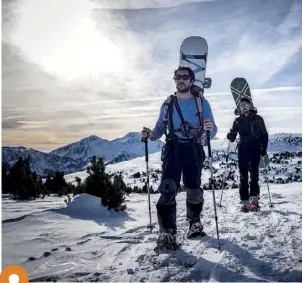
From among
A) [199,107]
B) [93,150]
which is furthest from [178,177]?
[93,150]

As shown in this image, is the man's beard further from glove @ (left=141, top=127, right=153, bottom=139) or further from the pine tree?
the pine tree

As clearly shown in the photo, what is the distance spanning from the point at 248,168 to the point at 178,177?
147cm

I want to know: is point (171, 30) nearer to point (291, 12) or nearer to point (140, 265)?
point (291, 12)

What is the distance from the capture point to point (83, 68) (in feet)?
11.0

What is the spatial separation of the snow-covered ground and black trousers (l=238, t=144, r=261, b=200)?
0.29 m

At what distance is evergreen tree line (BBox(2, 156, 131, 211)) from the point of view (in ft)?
12.2

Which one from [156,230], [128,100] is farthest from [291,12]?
[156,230]

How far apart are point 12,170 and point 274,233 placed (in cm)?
270

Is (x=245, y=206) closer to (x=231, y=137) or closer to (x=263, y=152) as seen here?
(x=263, y=152)

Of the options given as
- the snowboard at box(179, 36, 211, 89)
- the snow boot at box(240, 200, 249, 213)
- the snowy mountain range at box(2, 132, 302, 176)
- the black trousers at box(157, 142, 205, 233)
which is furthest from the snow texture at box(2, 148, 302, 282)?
the snowboard at box(179, 36, 211, 89)

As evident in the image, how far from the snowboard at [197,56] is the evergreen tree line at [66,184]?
1310 mm

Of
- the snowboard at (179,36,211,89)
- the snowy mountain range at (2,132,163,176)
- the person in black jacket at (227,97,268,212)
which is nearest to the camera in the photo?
the snowboard at (179,36,211,89)

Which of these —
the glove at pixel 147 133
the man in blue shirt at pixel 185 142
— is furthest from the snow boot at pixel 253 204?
the glove at pixel 147 133

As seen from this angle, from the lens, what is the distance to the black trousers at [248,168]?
3.86 meters
